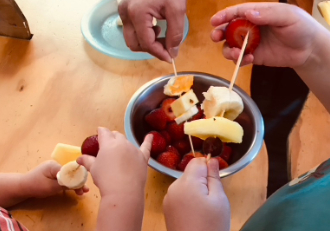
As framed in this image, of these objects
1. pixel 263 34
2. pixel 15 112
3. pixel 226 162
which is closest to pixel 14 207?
pixel 15 112

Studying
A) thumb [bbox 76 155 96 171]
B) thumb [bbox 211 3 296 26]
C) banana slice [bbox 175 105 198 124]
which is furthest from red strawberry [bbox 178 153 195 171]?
thumb [bbox 211 3 296 26]

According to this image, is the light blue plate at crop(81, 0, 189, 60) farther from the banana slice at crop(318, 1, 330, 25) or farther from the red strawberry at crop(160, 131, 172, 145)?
the banana slice at crop(318, 1, 330, 25)

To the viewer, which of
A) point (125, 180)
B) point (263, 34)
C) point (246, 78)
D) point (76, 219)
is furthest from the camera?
point (246, 78)

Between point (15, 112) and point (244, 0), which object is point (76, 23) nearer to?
point (15, 112)

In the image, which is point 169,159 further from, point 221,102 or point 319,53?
point 319,53

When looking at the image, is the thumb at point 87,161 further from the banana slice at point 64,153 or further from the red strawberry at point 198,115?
the red strawberry at point 198,115

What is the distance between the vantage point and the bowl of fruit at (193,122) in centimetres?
77

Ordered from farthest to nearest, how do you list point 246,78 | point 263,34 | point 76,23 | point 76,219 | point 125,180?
1. point 76,23
2. point 246,78
3. point 263,34
4. point 76,219
5. point 125,180

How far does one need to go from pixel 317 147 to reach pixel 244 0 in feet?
2.00

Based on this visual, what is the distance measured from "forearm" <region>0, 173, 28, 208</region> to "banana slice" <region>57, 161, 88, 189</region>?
10 cm

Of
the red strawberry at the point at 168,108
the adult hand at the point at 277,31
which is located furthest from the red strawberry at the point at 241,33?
the red strawberry at the point at 168,108

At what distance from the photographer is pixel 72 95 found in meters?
0.99

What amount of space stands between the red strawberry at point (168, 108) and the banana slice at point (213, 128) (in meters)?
0.13

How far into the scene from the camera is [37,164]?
33.4 inches
